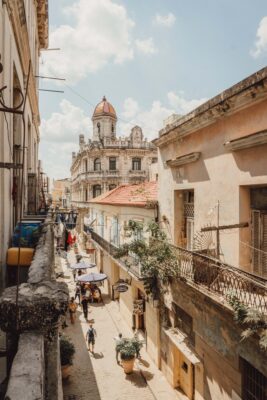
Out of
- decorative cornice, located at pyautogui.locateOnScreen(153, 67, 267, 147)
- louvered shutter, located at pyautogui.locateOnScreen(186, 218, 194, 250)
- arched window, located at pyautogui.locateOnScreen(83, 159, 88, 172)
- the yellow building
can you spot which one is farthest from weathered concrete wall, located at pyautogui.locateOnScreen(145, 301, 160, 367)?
arched window, located at pyautogui.locateOnScreen(83, 159, 88, 172)

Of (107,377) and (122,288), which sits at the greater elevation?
(122,288)

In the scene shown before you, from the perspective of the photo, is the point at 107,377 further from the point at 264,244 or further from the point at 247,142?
the point at 247,142

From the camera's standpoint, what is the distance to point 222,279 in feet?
26.2

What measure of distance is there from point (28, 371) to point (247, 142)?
7.06 m

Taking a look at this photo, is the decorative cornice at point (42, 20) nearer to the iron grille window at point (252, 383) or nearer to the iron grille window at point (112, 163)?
the iron grille window at point (252, 383)

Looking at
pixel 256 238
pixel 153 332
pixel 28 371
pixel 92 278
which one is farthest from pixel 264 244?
pixel 92 278

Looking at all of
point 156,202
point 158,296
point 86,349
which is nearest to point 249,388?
point 158,296

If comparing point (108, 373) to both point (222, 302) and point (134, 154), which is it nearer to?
point (222, 302)

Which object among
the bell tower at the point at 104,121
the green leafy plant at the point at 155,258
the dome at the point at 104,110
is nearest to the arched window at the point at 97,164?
the bell tower at the point at 104,121

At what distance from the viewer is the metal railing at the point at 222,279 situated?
269 inches

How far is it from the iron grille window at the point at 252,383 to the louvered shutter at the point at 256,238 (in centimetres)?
237

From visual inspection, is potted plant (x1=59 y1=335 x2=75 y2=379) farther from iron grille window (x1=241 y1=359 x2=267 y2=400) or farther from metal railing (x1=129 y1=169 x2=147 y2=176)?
metal railing (x1=129 y1=169 x2=147 y2=176)

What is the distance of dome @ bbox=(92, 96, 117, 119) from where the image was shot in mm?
48594

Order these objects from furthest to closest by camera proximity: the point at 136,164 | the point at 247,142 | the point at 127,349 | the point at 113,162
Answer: the point at 136,164, the point at 113,162, the point at 127,349, the point at 247,142
